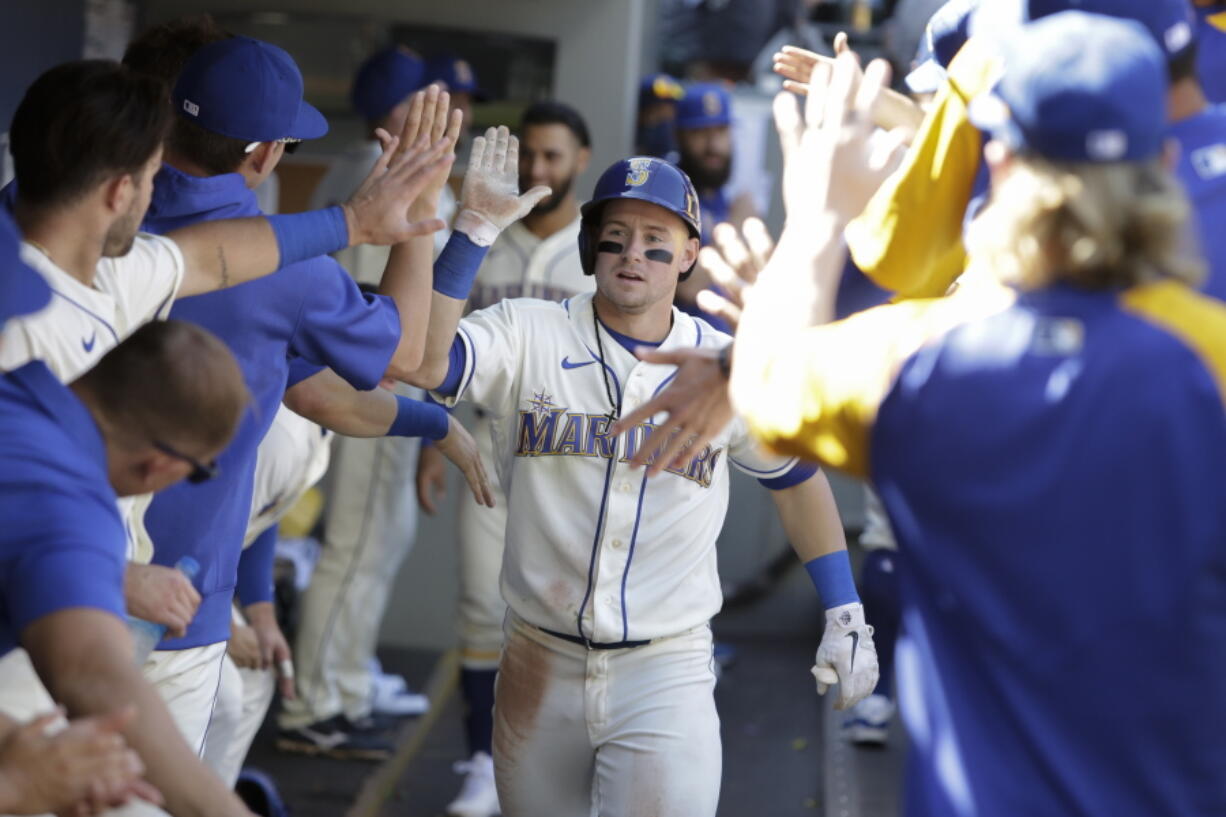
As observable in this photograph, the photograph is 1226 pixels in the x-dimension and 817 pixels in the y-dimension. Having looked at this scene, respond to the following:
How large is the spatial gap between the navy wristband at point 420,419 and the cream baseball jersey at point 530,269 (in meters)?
1.69

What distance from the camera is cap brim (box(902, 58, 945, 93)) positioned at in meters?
3.38

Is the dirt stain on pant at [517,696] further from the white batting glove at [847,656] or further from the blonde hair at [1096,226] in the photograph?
the blonde hair at [1096,226]

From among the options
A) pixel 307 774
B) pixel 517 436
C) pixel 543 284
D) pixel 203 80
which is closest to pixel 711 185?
pixel 543 284

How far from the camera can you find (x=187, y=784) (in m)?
2.14

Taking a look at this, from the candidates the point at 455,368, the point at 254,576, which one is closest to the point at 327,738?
the point at 254,576

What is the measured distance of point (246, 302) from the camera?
3262 millimetres

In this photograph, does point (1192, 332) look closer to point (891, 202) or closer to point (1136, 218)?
point (1136, 218)

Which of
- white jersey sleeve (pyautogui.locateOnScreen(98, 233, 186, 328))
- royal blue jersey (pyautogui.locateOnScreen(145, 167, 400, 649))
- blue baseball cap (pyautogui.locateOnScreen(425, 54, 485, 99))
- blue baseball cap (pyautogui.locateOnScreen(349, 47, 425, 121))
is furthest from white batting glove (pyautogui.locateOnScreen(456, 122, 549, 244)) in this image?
blue baseball cap (pyautogui.locateOnScreen(425, 54, 485, 99))

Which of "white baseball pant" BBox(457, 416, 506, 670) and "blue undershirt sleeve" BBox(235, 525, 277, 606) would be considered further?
"white baseball pant" BBox(457, 416, 506, 670)

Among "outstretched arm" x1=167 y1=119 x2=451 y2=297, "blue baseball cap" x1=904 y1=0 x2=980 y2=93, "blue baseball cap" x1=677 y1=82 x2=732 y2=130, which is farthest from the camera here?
"blue baseball cap" x1=677 y1=82 x2=732 y2=130

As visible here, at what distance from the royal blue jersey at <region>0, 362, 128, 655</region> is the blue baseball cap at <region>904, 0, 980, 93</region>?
75.9 inches

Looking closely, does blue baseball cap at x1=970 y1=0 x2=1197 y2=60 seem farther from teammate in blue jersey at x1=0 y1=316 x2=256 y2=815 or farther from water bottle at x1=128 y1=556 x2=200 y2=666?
water bottle at x1=128 y1=556 x2=200 y2=666

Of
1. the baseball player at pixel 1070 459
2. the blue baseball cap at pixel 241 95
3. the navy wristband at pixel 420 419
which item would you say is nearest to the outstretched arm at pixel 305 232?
the blue baseball cap at pixel 241 95

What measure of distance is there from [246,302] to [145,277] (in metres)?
0.41
